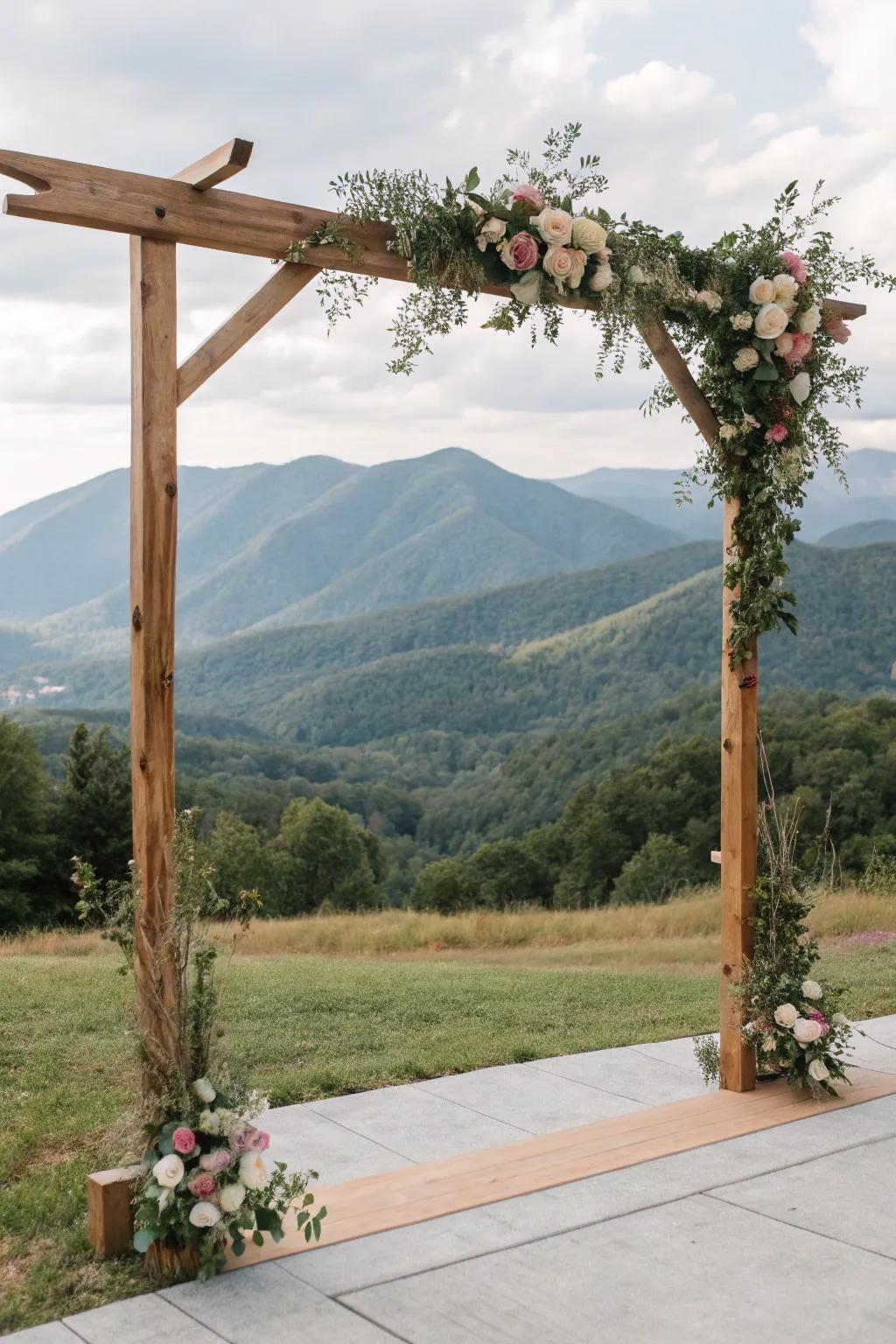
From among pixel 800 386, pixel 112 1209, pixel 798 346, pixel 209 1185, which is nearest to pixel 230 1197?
pixel 209 1185

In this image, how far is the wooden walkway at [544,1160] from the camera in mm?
3504

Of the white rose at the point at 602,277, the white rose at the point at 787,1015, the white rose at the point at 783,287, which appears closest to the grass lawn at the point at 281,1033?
the white rose at the point at 787,1015

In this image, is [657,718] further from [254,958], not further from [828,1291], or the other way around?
[828,1291]

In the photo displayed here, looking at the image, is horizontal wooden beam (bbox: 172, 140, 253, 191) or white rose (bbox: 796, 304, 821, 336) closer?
horizontal wooden beam (bbox: 172, 140, 253, 191)

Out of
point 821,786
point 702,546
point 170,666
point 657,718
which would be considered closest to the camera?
point 170,666

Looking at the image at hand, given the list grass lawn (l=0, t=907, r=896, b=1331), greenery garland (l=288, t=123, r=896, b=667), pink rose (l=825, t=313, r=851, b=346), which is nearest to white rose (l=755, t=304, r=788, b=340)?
greenery garland (l=288, t=123, r=896, b=667)

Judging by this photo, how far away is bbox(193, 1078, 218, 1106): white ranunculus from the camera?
3213 mm

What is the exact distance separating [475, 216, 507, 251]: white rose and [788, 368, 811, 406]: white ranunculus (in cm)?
130

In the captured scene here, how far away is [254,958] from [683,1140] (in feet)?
18.4

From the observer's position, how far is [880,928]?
9.29 metres

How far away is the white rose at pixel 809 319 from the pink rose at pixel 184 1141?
3.49 meters

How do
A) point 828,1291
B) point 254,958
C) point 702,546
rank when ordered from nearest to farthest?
point 828,1291 → point 254,958 → point 702,546

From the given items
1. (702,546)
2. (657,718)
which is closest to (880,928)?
(657,718)

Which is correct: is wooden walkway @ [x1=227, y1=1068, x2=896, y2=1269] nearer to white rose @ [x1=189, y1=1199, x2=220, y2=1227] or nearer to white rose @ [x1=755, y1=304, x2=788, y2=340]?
white rose @ [x1=189, y1=1199, x2=220, y2=1227]
